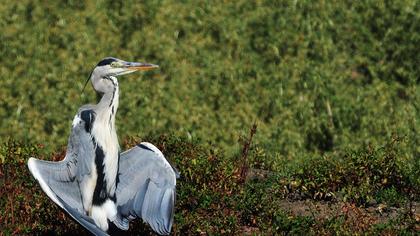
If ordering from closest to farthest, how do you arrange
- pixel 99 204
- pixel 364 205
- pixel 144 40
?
1. pixel 99 204
2. pixel 364 205
3. pixel 144 40

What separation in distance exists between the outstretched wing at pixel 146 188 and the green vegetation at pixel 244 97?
770mm

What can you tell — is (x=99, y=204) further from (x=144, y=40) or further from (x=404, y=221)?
(x=144, y=40)

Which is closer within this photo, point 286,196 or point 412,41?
point 286,196

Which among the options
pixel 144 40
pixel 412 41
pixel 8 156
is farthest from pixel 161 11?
pixel 8 156

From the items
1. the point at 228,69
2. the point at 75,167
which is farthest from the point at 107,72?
the point at 228,69

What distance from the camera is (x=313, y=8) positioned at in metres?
13.0

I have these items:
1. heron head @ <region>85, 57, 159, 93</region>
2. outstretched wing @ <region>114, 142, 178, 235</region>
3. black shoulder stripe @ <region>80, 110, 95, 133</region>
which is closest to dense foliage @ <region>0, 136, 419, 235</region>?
outstretched wing @ <region>114, 142, 178, 235</region>

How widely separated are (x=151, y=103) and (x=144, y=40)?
1.32 m

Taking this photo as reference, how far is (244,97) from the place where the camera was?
11.7 meters

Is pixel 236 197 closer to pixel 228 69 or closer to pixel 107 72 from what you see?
pixel 107 72

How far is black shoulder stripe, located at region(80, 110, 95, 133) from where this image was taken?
741 cm

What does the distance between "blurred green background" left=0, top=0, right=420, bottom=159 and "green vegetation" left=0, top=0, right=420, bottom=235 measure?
2 centimetres

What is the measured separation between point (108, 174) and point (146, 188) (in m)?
0.31

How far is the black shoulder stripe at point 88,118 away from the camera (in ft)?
24.3
